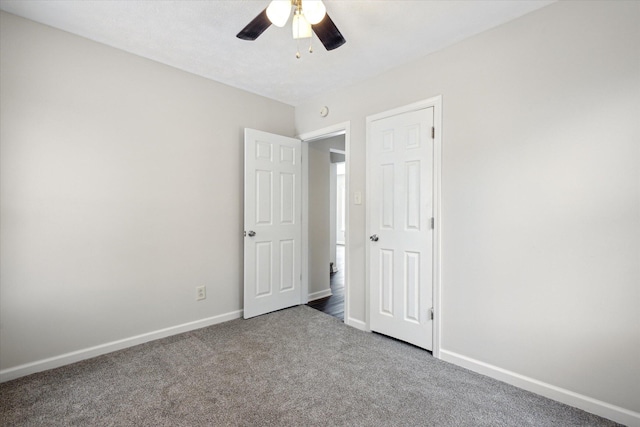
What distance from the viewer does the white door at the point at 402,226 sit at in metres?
2.46

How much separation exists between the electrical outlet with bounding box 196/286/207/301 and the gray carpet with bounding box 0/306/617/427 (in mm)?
447

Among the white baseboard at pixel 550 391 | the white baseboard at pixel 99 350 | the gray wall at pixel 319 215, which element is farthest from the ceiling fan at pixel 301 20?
the white baseboard at pixel 99 350

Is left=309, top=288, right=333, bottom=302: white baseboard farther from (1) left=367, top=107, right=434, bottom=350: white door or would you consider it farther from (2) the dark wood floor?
(1) left=367, top=107, right=434, bottom=350: white door

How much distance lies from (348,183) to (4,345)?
289cm

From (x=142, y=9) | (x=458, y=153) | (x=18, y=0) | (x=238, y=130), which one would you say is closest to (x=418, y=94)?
(x=458, y=153)

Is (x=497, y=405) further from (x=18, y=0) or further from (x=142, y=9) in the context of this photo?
(x=18, y=0)

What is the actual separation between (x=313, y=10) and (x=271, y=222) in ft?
7.25

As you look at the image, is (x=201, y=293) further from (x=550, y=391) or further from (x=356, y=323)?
(x=550, y=391)

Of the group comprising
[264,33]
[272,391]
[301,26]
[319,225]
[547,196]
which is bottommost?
[272,391]

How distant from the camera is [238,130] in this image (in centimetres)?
323

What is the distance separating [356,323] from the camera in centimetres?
298

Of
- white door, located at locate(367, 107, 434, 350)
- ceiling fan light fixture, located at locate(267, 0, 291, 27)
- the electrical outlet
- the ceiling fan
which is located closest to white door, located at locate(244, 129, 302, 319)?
the electrical outlet

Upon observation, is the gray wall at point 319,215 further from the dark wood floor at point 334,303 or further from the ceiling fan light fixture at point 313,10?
the ceiling fan light fixture at point 313,10

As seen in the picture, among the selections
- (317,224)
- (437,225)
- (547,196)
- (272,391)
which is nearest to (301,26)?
(437,225)
